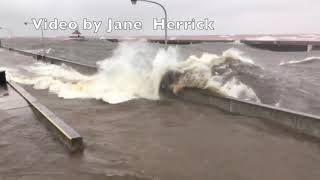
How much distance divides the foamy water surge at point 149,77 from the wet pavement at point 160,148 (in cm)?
288

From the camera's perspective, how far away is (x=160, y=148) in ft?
29.8

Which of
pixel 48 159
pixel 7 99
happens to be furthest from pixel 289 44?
pixel 48 159

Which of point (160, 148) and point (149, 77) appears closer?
point (160, 148)

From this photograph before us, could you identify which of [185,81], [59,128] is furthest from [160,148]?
[185,81]

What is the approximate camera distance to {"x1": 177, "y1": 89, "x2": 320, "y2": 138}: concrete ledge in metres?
Answer: 10.2

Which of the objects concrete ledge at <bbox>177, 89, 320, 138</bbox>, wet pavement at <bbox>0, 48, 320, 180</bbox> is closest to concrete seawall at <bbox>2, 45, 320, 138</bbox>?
concrete ledge at <bbox>177, 89, 320, 138</bbox>

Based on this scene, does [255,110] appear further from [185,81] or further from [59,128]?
[59,128]

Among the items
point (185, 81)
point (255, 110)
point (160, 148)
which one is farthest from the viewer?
point (185, 81)

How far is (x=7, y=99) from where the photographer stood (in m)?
15.0

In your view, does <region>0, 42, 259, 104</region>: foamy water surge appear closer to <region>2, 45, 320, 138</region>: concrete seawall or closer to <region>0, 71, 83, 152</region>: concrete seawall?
<region>2, 45, 320, 138</region>: concrete seawall

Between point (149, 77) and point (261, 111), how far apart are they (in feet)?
23.9

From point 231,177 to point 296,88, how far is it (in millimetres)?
13550

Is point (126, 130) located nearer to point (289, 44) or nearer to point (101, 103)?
point (101, 103)

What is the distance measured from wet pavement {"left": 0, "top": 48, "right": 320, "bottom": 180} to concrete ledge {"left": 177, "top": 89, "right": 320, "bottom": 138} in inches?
13.4
